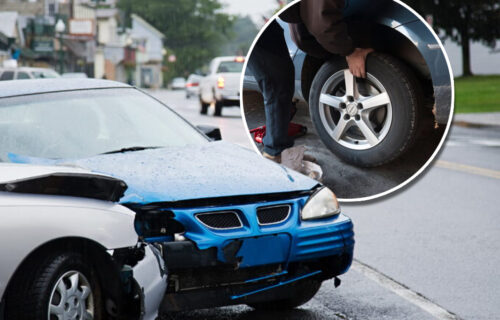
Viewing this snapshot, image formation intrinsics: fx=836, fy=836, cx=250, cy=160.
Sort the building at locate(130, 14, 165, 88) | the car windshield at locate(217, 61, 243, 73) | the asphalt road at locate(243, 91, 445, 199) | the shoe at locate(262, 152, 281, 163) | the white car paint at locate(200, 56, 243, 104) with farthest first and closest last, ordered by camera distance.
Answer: the building at locate(130, 14, 165, 88) < the car windshield at locate(217, 61, 243, 73) < the white car paint at locate(200, 56, 243, 104) < the shoe at locate(262, 152, 281, 163) < the asphalt road at locate(243, 91, 445, 199)

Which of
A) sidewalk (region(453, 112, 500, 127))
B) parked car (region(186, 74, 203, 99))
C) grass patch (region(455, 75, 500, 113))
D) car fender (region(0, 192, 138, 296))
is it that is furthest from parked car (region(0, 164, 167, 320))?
parked car (region(186, 74, 203, 99))

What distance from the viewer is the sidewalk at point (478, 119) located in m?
24.1

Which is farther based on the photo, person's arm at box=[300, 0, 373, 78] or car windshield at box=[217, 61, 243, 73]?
car windshield at box=[217, 61, 243, 73]

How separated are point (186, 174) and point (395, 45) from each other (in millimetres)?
2742

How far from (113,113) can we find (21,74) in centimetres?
2645

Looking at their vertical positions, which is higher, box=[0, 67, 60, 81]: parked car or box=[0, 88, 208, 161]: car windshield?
box=[0, 67, 60, 81]: parked car

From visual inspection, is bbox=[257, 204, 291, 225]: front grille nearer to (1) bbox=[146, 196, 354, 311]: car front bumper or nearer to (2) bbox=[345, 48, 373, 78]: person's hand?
(1) bbox=[146, 196, 354, 311]: car front bumper

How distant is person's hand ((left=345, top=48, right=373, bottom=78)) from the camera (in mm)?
1450

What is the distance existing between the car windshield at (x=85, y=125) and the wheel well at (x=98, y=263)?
1.10 m

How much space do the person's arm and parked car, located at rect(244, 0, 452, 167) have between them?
0.01 meters

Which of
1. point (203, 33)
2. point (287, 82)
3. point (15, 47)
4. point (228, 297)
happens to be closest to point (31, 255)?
point (228, 297)

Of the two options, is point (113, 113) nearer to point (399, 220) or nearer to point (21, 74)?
point (399, 220)

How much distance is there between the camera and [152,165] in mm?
4285

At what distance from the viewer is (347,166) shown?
5.13 feet
